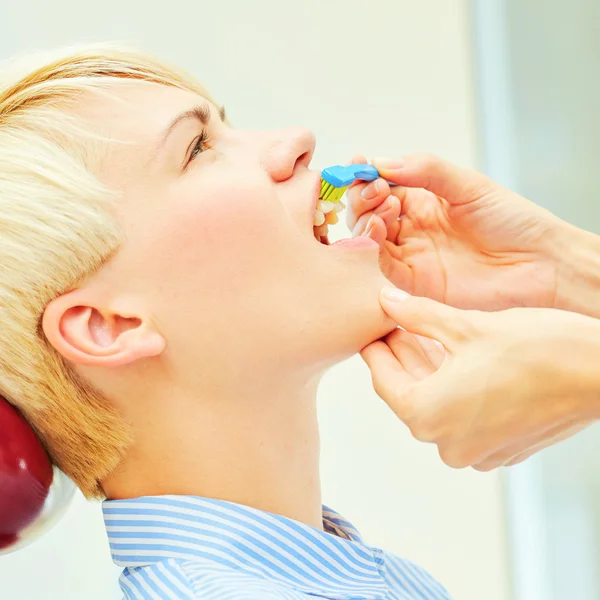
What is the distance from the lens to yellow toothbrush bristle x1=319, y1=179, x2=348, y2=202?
3.84ft

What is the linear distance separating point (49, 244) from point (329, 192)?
1.25 feet

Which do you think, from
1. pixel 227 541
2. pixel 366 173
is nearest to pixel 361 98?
pixel 366 173

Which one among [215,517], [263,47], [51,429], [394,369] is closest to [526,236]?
[394,369]

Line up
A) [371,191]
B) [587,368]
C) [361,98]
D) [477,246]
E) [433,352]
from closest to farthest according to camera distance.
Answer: [587,368]
[433,352]
[371,191]
[477,246]
[361,98]

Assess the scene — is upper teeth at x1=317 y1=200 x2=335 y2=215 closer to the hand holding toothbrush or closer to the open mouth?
the open mouth

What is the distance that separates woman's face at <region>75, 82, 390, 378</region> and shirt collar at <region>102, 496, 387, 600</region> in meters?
0.18

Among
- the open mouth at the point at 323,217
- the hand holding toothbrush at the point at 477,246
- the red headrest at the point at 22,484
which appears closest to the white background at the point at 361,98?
the hand holding toothbrush at the point at 477,246

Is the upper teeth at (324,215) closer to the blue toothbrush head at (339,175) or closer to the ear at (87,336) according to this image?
the blue toothbrush head at (339,175)

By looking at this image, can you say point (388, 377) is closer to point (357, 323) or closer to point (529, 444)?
point (357, 323)

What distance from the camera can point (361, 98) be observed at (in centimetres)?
212

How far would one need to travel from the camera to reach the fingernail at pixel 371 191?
4.36 feet

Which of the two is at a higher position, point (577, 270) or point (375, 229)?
point (375, 229)

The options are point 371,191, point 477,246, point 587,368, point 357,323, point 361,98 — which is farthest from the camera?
point 361,98

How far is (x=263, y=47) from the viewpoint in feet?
6.86
